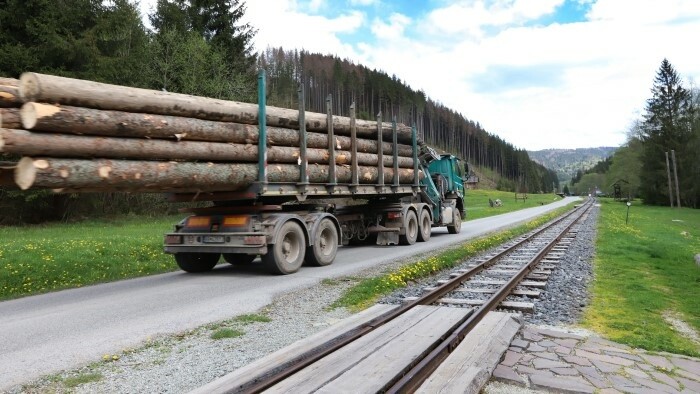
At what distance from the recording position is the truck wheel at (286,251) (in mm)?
9016

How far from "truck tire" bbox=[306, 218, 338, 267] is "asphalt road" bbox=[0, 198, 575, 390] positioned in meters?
0.26

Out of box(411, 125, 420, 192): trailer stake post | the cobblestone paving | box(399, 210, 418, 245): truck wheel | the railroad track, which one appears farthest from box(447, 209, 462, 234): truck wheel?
the cobblestone paving

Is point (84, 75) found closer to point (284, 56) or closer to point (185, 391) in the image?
point (185, 391)

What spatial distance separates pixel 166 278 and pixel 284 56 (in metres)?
98.1

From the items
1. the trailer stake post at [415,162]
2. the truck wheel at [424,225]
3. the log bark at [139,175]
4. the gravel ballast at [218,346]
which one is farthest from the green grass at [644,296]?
the log bark at [139,175]

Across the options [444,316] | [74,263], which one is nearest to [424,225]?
[74,263]

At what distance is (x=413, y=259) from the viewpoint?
1083 cm

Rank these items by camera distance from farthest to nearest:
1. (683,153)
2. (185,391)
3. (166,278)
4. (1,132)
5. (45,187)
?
(683,153) < (166,278) < (45,187) < (1,132) < (185,391)

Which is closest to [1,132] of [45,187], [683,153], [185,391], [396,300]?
[45,187]

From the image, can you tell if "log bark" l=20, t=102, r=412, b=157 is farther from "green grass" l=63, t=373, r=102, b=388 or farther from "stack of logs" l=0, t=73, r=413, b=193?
"green grass" l=63, t=373, r=102, b=388

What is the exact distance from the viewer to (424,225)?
51.5ft

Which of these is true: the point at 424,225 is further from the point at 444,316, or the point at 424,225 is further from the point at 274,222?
the point at 444,316

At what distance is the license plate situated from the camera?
9.05 m

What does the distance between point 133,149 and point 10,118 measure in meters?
1.58
